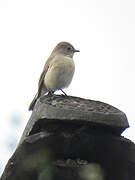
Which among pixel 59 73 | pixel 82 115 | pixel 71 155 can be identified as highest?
pixel 82 115

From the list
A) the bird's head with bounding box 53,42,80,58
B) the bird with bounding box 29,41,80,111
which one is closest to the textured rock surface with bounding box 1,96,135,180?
the bird with bounding box 29,41,80,111

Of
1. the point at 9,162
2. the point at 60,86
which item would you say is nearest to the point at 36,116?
the point at 9,162

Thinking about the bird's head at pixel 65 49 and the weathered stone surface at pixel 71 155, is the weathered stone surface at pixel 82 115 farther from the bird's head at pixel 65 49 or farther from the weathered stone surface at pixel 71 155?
the bird's head at pixel 65 49

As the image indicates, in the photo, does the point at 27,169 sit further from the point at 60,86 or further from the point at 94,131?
the point at 60,86

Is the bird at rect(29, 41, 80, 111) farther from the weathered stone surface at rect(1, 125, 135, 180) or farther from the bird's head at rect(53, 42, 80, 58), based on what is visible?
the weathered stone surface at rect(1, 125, 135, 180)

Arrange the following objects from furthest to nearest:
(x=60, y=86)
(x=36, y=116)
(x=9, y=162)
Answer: (x=60, y=86) → (x=36, y=116) → (x=9, y=162)

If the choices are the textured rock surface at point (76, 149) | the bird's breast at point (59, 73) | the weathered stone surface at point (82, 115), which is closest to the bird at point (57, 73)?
the bird's breast at point (59, 73)

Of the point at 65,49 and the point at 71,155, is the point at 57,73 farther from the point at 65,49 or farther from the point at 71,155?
the point at 71,155

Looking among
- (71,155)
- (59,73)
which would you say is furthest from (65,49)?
(71,155)

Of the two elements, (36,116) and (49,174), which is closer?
(49,174)
